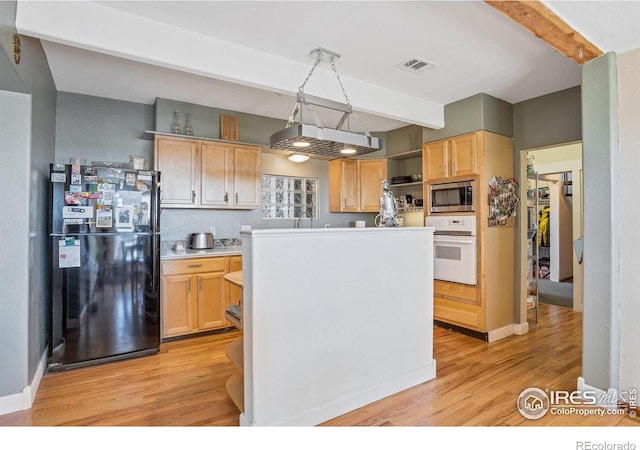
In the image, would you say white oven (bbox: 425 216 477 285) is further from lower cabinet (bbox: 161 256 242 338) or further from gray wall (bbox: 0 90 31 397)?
gray wall (bbox: 0 90 31 397)

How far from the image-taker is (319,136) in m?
2.35

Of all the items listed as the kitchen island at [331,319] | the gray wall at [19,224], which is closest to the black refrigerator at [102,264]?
the gray wall at [19,224]

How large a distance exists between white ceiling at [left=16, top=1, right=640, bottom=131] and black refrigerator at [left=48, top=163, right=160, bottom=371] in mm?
1061

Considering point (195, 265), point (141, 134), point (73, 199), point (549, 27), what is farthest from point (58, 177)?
point (549, 27)

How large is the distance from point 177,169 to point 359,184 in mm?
2587

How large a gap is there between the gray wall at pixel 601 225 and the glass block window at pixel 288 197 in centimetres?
338

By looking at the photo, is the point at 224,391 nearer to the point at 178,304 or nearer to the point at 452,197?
the point at 178,304

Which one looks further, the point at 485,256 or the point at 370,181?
the point at 370,181

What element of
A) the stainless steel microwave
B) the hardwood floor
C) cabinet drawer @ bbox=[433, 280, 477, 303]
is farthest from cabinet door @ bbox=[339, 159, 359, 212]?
the hardwood floor

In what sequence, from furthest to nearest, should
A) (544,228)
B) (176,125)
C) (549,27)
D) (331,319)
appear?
(544,228) < (176,125) < (331,319) < (549,27)

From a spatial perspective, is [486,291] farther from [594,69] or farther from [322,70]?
[322,70]

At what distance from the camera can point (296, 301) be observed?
80.4 inches

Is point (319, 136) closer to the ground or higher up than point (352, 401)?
higher up

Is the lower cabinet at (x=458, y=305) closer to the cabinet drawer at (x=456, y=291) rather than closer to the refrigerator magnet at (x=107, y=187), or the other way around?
the cabinet drawer at (x=456, y=291)
